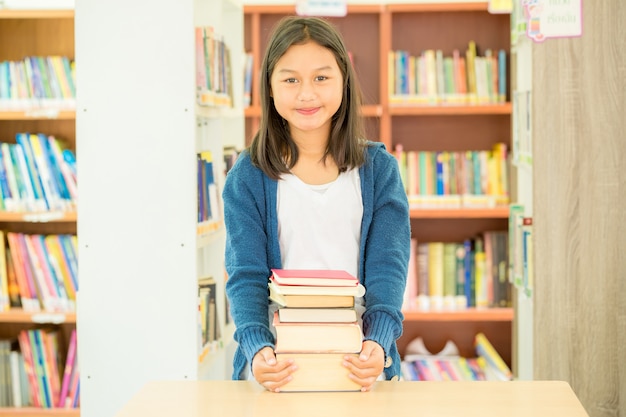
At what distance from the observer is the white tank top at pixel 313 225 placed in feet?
7.22

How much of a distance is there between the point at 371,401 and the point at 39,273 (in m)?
2.92

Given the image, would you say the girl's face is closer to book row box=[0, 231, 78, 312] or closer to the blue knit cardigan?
the blue knit cardigan

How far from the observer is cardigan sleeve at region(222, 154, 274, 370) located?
2.05 metres

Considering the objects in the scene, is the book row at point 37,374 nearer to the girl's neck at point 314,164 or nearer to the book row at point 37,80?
the book row at point 37,80

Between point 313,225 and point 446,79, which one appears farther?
point 446,79

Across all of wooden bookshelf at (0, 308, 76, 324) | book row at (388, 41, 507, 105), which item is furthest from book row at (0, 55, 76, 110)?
book row at (388, 41, 507, 105)

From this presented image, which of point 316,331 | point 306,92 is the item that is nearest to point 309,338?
point 316,331

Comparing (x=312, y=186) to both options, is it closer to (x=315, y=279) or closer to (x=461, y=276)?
(x=315, y=279)

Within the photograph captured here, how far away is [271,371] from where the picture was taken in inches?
73.9

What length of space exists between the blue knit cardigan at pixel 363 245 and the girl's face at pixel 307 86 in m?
0.16

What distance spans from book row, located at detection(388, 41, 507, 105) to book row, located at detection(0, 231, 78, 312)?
2017mm

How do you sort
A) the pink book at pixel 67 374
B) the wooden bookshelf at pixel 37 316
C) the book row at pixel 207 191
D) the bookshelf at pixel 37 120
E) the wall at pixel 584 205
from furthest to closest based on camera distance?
the bookshelf at pixel 37 120 → the pink book at pixel 67 374 → the wooden bookshelf at pixel 37 316 → the book row at pixel 207 191 → the wall at pixel 584 205

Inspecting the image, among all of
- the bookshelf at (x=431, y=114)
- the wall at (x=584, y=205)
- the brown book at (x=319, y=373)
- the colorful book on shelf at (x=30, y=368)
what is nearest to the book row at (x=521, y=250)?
the wall at (x=584, y=205)

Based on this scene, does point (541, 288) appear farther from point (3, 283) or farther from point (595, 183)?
point (3, 283)
